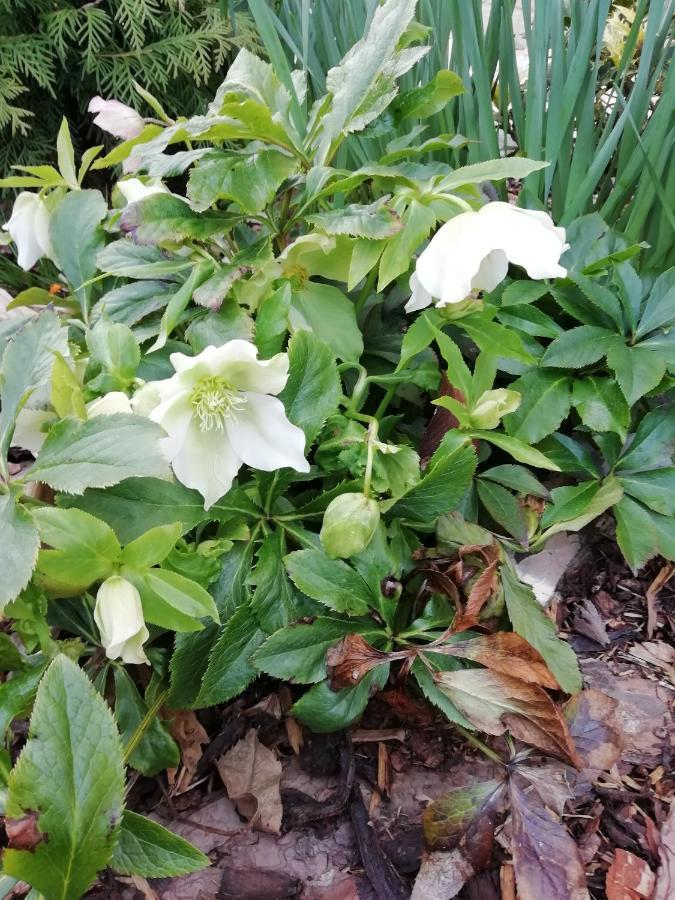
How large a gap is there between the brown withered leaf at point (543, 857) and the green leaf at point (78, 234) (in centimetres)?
85

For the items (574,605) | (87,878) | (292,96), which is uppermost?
(292,96)

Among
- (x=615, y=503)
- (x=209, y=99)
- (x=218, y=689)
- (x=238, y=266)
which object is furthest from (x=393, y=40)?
(x=209, y=99)

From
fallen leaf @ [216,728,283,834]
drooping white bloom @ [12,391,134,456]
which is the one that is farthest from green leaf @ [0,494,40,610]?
fallen leaf @ [216,728,283,834]

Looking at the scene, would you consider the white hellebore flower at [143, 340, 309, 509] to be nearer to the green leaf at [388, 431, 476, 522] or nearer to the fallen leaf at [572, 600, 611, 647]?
the green leaf at [388, 431, 476, 522]

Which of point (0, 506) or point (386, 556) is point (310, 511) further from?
point (0, 506)

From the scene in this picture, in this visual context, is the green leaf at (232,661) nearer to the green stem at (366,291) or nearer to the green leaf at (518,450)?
the green leaf at (518,450)

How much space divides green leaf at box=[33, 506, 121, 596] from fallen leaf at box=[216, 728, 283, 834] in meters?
0.32

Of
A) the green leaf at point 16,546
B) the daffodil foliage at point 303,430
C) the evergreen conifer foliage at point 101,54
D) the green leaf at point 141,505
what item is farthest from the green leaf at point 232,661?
the evergreen conifer foliage at point 101,54

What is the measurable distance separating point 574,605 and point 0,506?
0.77 metres

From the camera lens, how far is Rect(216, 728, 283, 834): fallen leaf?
77 centimetres

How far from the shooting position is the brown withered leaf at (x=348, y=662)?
2.29 feet

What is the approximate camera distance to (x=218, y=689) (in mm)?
704

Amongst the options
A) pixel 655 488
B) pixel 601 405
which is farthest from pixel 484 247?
pixel 655 488

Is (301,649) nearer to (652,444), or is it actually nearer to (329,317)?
(329,317)
